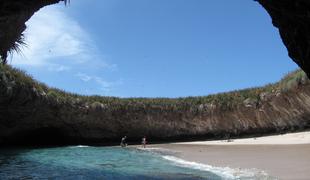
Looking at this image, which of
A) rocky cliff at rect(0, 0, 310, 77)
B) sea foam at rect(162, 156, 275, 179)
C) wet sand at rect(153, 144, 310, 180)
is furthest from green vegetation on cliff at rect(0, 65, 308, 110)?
rocky cliff at rect(0, 0, 310, 77)

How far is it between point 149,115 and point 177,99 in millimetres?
2793

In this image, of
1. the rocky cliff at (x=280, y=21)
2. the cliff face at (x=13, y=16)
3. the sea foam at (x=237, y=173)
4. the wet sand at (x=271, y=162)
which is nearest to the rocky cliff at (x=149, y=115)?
the wet sand at (x=271, y=162)

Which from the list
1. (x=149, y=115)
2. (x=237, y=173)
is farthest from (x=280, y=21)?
(x=149, y=115)

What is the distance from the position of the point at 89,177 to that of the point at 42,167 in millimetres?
4220

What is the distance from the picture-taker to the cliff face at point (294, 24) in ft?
25.3

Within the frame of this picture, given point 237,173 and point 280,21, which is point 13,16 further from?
point 237,173

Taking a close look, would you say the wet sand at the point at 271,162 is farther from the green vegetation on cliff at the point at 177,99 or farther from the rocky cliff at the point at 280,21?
the green vegetation on cliff at the point at 177,99

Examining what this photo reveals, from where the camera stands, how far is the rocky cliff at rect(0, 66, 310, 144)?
32125 mm

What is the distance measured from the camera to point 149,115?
38188 millimetres

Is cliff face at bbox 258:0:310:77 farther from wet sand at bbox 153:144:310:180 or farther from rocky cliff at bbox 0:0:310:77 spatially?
wet sand at bbox 153:144:310:180

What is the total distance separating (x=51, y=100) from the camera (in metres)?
34.4

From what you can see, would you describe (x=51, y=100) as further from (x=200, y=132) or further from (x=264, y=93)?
(x=264, y=93)

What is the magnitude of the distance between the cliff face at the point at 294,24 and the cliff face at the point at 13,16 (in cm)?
428

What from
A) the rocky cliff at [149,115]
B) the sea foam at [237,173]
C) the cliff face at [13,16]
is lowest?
the sea foam at [237,173]
